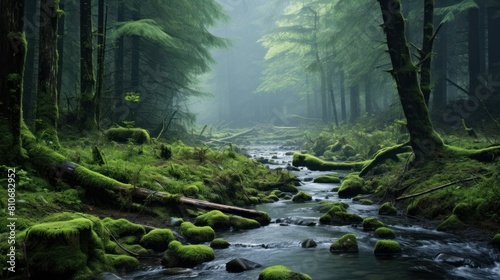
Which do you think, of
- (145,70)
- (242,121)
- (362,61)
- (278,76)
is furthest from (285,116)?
(145,70)

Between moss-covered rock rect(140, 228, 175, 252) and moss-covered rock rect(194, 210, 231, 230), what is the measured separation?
1.49 m

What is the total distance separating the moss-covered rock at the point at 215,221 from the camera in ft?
26.9

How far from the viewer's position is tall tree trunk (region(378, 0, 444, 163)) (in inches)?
429

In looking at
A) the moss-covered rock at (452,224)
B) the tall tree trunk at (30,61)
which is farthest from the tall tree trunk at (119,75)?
the moss-covered rock at (452,224)

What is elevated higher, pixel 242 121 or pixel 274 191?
pixel 242 121

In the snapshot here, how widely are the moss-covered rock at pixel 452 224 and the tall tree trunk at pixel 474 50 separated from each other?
13.8 meters

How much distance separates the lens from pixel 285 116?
2450 inches

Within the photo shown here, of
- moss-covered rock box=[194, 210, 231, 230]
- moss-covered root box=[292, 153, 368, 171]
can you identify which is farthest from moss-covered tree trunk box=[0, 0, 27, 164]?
moss-covered root box=[292, 153, 368, 171]

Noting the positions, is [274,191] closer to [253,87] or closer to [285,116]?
[285,116]

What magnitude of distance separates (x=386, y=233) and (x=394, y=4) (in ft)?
22.8

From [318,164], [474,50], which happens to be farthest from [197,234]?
[474,50]

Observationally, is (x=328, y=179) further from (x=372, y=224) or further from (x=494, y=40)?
(x=494, y=40)

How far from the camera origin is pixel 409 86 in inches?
440

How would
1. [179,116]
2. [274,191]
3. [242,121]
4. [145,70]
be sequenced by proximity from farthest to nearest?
1. [242,121]
2. [179,116]
3. [145,70]
4. [274,191]
